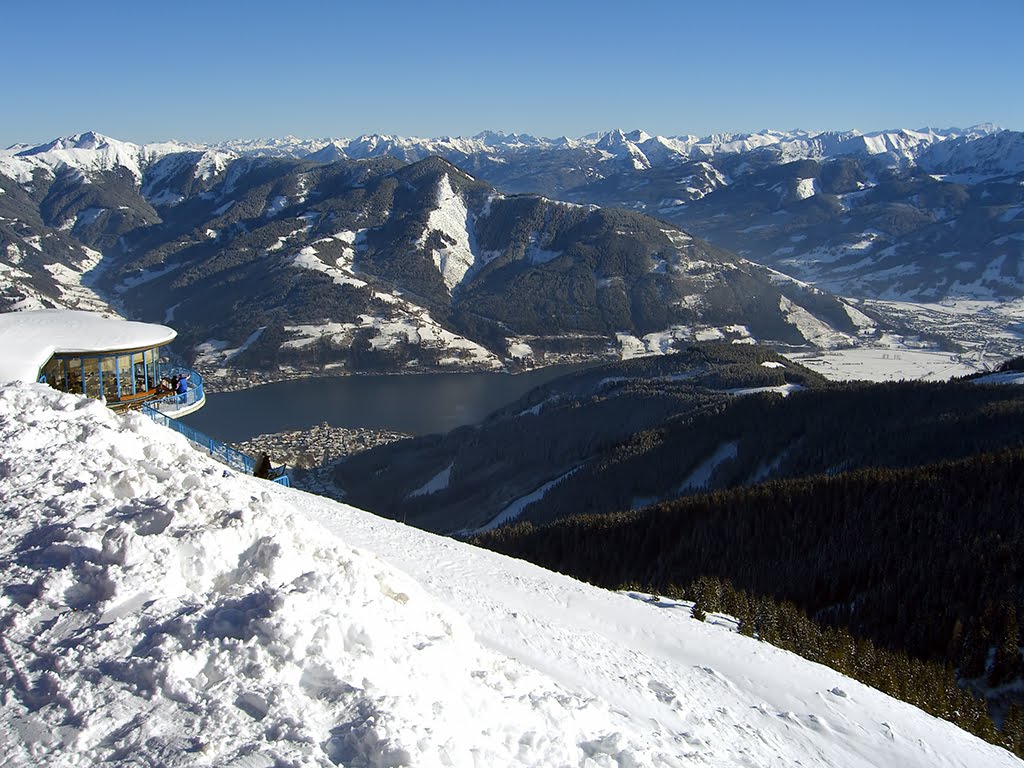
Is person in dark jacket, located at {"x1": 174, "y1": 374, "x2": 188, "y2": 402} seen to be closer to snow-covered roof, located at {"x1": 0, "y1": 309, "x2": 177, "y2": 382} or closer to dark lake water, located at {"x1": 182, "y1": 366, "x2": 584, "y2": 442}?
snow-covered roof, located at {"x1": 0, "y1": 309, "x2": 177, "y2": 382}

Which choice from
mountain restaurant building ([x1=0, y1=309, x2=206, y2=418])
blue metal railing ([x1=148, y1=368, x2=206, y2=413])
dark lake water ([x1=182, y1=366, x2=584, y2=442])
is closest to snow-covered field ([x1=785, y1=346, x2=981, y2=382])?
dark lake water ([x1=182, y1=366, x2=584, y2=442])

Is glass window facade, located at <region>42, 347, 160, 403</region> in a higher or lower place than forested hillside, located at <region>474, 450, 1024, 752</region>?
higher

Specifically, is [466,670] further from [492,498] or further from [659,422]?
[659,422]

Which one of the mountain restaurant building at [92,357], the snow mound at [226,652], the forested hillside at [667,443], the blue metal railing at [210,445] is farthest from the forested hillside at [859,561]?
the mountain restaurant building at [92,357]

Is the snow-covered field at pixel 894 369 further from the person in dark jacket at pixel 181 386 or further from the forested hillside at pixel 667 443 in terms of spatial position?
the person in dark jacket at pixel 181 386

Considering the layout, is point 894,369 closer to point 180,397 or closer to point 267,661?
point 180,397
